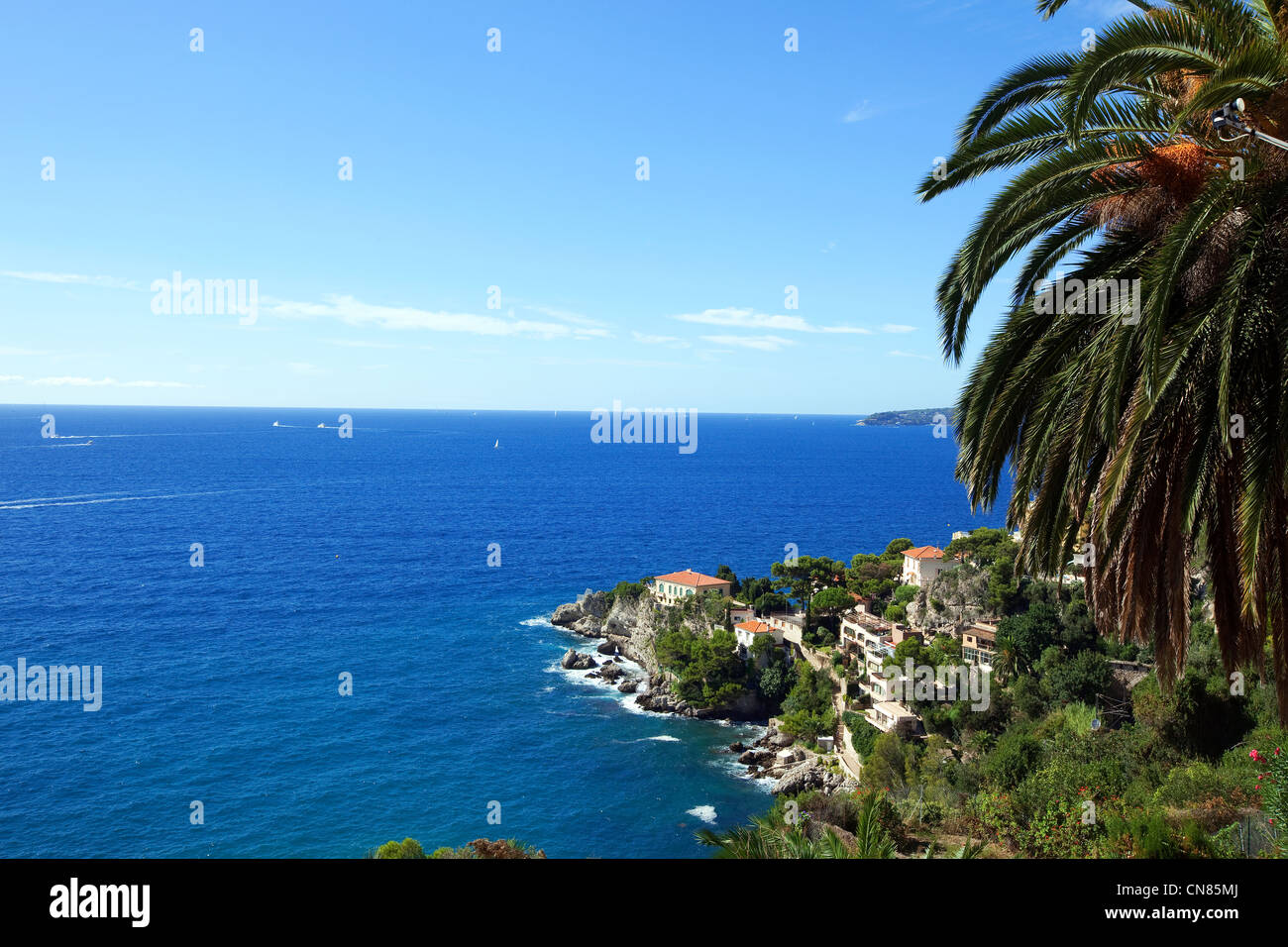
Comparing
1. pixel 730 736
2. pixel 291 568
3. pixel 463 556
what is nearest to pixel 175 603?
pixel 291 568

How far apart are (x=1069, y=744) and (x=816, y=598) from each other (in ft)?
104

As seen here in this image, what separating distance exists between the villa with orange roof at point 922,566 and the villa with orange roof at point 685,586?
46.3 ft

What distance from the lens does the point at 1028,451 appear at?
29.1 ft

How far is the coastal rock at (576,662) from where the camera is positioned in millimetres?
61531

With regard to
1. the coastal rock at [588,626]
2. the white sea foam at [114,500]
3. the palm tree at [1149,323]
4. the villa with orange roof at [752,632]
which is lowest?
the coastal rock at [588,626]

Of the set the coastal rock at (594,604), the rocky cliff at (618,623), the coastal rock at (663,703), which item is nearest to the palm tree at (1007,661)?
the coastal rock at (663,703)

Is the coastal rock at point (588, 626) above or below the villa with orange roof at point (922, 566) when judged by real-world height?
below

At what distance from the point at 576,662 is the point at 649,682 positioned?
6.75 m

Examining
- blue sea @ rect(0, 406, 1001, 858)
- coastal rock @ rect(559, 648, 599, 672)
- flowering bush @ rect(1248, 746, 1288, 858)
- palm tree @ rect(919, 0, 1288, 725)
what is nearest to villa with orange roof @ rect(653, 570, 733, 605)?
blue sea @ rect(0, 406, 1001, 858)

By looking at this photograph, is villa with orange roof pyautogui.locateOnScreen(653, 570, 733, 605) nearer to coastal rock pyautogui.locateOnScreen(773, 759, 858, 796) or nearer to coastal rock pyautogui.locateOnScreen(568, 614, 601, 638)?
coastal rock pyautogui.locateOnScreen(568, 614, 601, 638)

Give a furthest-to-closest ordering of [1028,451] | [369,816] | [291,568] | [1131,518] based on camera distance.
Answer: [291,568], [369,816], [1028,451], [1131,518]

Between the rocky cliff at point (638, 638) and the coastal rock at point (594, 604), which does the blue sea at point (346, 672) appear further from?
the coastal rock at point (594, 604)

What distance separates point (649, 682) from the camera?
57812 millimetres
